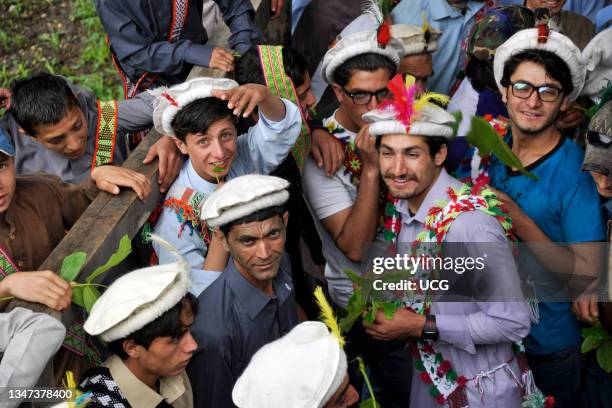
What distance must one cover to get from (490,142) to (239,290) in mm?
1224

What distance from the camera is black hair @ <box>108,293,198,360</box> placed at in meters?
2.78

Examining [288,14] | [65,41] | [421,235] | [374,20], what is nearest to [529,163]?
[421,235]

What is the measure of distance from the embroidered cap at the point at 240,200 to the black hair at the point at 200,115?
0.47m

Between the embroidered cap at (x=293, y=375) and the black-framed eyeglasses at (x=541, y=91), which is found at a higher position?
the black-framed eyeglasses at (x=541, y=91)

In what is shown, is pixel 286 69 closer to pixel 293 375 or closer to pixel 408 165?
pixel 408 165

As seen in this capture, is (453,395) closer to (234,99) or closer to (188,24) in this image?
(234,99)

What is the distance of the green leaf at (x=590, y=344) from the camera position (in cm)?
335

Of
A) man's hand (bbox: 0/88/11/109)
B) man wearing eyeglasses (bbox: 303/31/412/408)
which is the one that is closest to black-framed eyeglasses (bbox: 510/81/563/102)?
man wearing eyeglasses (bbox: 303/31/412/408)

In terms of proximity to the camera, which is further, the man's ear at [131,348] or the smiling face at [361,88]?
Answer: the smiling face at [361,88]

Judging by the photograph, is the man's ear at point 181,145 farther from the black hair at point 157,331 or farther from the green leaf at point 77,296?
the black hair at point 157,331

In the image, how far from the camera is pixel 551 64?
351 cm

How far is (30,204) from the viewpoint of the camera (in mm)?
3449

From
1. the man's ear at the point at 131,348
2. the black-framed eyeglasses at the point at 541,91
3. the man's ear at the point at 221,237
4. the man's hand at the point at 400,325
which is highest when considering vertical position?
the black-framed eyeglasses at the point at 541,91

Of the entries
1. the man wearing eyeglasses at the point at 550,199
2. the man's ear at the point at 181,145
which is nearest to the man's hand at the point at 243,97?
the man's ear at the point at 181,145
